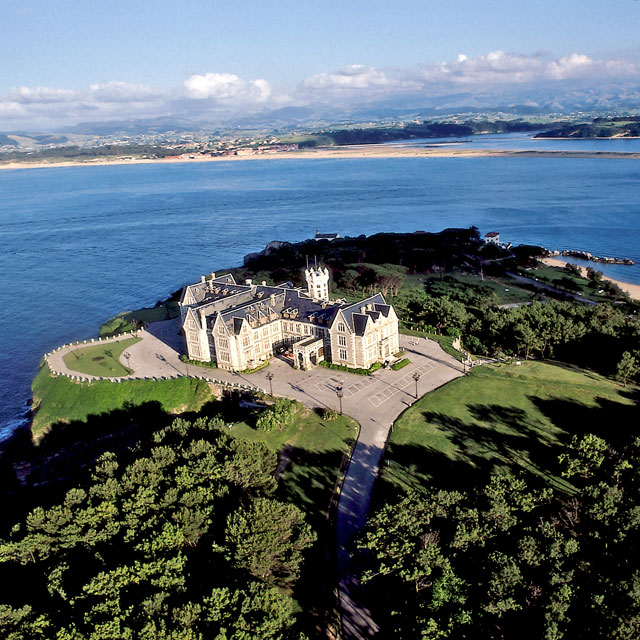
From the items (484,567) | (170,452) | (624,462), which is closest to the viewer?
(484,567)

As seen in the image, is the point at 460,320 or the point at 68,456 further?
the point at 460,320

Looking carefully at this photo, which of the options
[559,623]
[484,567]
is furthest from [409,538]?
[559,623]

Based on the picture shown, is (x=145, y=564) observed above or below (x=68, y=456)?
above

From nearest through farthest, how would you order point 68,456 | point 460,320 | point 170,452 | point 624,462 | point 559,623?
point 559,623, point 624,462, point 170,452, point 68,456, point 460,320

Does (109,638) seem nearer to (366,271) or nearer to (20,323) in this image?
(366,271)

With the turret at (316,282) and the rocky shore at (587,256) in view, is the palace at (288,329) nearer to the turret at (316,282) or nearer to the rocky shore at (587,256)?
the turret at (316,282)

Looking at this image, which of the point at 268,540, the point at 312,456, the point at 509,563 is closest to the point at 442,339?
the point at 312,456

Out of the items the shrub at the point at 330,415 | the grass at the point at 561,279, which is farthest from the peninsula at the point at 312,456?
the grass at the point at 561,279
